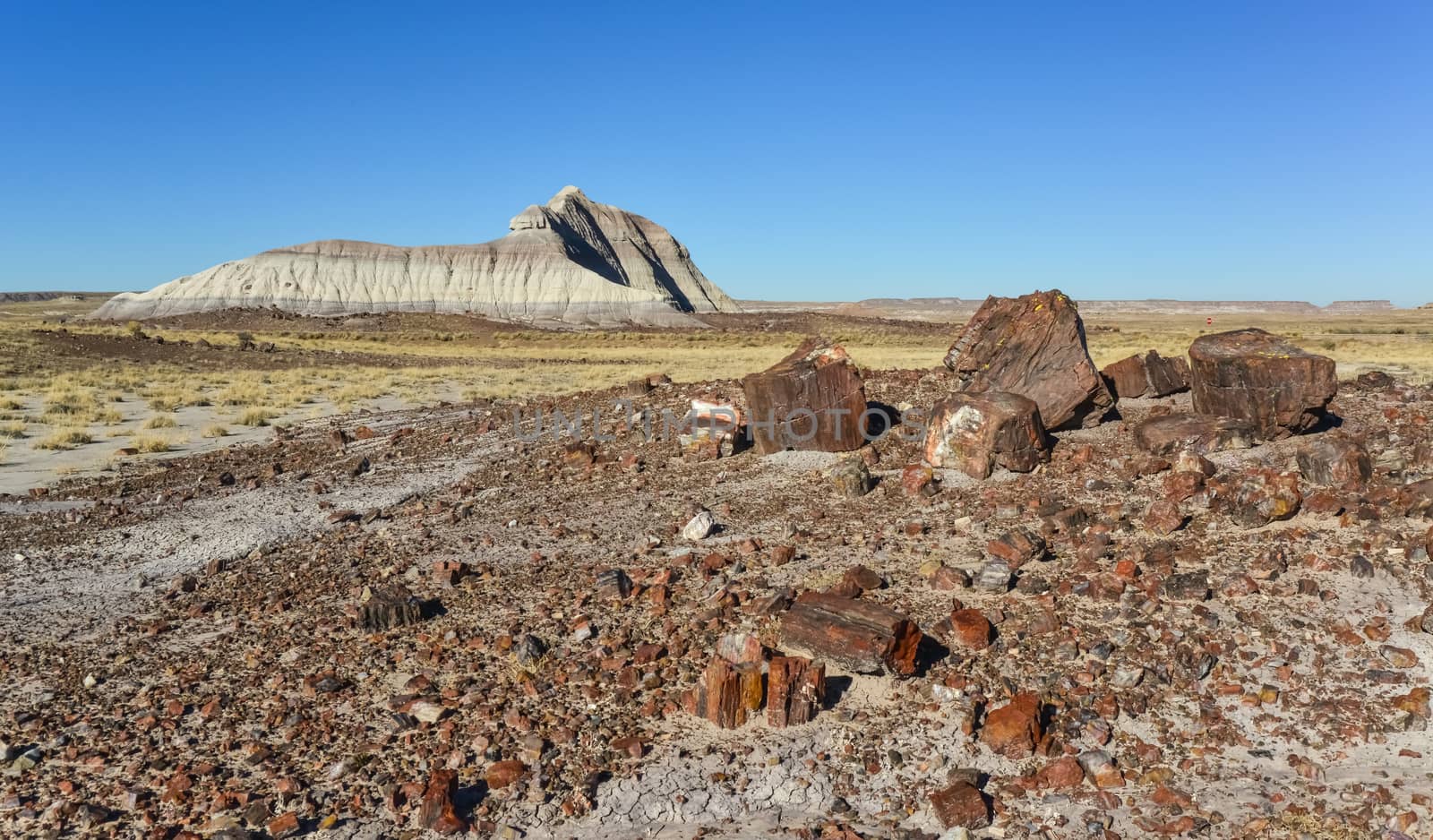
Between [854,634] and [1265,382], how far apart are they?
6231mm

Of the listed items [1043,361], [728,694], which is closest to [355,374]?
[1043,361]

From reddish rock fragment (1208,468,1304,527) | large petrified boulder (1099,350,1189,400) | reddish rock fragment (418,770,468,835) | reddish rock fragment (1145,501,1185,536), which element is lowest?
reddish rock fragment (418,770,468,835)

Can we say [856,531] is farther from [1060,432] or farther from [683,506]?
[1060,432]

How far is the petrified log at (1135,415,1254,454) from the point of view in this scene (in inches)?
354

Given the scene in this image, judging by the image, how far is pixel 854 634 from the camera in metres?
5.49

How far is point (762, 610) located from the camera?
247 inches

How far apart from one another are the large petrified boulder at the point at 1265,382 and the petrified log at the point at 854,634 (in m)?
5.73

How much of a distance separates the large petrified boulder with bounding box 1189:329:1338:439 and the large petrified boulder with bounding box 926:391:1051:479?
199 centimetres

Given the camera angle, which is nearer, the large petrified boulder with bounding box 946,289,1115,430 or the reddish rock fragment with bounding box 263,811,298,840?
the reddish rock fragment with bounding box 263,811,298,840

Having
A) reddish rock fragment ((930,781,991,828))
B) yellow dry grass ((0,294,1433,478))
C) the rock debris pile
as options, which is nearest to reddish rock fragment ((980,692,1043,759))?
the rock debris pile

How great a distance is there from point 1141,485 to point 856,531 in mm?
2750

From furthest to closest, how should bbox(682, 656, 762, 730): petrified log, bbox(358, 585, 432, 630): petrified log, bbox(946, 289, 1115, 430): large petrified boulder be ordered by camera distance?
bbox(946, 289, 1115, 430): large petrified boulder → bbox(358, 585, 432, 630): petrified log → bbox(682, 656, 762, 730): petrified log

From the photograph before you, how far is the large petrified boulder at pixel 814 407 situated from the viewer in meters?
10.3

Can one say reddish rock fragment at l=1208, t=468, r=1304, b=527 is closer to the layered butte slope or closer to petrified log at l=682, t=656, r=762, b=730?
petrified log at l=682, t=656, r=762, b=730
